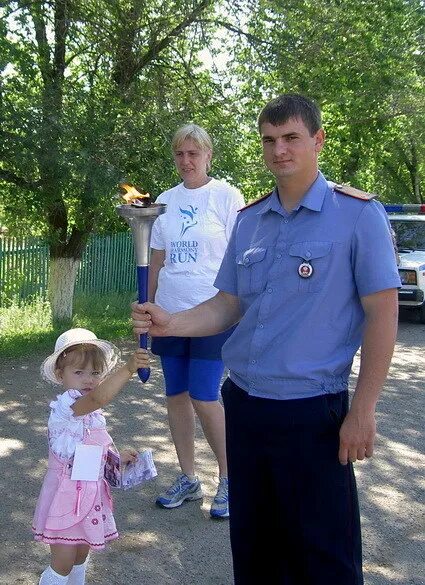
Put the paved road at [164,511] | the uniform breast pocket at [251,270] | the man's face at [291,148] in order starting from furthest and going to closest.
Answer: the paved road at [164,511] < the uniform breast pocket at [251,270] < the man's face at [291,148]

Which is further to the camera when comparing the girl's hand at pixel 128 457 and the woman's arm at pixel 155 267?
the woman's arm at pixel 155 267

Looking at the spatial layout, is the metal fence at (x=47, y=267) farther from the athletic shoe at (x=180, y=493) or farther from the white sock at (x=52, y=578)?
the white sock at (x=52, y=578)

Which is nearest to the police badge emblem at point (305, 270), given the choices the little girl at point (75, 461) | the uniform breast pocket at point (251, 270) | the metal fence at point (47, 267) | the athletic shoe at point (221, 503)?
the uniform breast pocket at point (251, 270)

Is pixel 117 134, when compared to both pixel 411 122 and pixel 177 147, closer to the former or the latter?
pixel 177 147

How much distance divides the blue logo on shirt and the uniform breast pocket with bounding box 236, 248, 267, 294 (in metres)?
1.61

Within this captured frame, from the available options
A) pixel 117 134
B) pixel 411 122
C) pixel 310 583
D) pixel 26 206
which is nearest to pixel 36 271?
pixel 26 206

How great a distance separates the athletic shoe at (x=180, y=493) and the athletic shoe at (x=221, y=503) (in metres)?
0.21

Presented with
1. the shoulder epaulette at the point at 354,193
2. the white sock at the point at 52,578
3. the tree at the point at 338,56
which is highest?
the tree at the point at 338,56

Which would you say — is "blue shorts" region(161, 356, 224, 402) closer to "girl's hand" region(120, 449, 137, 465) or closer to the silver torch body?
"girl's hand" region(120, 449, 137, 465)

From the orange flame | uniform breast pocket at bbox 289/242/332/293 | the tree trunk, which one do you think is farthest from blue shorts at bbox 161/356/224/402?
the tree trunk

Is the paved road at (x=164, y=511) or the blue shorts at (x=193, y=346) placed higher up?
the blue shorts at (x=193, y=346)

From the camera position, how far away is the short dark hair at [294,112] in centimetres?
287

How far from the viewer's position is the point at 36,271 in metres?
14.1

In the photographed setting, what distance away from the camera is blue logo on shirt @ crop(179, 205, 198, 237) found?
4.71m
